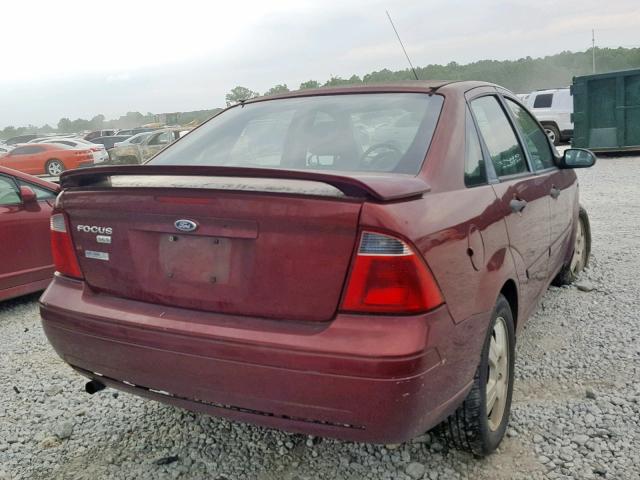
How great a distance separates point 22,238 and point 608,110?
43.6ft

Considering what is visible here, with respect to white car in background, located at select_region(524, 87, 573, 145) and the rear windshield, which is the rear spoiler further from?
white car in background, located at select_region(524, 87, 573, 145)

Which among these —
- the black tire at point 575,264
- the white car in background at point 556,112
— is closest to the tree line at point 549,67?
the white car in background at point 556,112

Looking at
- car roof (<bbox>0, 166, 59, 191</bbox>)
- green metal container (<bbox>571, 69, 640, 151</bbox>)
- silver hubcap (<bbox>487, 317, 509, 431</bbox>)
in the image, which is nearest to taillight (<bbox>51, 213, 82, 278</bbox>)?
silver hubcap (<bbox>487, 317, 509, 431</bbox>)

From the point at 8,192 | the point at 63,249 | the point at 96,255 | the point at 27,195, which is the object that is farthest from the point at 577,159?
the point at 8,192

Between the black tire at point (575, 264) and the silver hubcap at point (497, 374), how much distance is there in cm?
217

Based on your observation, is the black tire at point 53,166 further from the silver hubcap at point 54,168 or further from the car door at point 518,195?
the car door at point 518,195

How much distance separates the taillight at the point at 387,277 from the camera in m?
1.89

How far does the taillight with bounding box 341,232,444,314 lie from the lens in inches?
74.3

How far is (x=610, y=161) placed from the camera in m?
13.8

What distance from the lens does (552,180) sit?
3.63 m

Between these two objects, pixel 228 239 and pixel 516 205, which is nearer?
pixel 228 239

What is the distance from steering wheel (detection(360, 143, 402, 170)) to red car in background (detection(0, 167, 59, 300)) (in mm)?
3685

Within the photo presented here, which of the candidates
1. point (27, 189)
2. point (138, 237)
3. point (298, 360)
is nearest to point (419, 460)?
point (298, 360)

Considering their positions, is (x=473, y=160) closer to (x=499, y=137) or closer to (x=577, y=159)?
(x=499, y=137)
